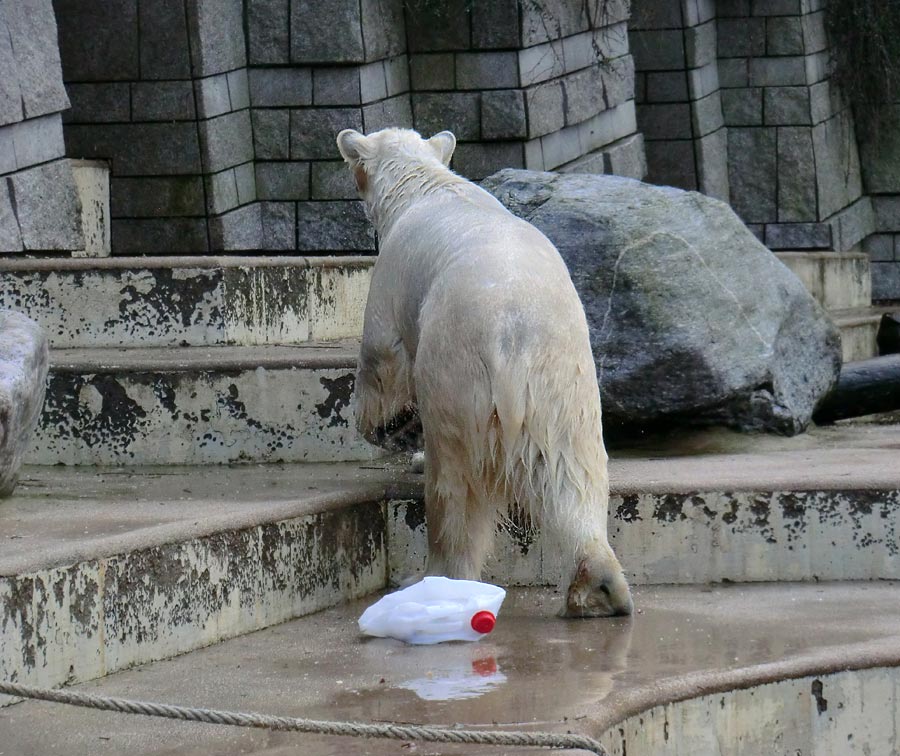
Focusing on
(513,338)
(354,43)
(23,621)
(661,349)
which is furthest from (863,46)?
(23,621)

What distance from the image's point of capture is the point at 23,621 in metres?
3.68

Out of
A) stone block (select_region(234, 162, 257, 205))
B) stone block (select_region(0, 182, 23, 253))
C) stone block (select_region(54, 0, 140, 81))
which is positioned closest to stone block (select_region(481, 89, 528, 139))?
stone block (select_region(234, 162, 257, 205))

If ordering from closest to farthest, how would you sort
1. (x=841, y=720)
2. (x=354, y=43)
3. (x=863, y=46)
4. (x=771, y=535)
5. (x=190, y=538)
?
(x=841, y=720) < (x=190, y=538) < (x=771, y=535) < (x=354, y=43) < (x=863, y=46)

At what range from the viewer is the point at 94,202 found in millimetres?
8359

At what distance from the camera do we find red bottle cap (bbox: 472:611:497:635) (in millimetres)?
4238

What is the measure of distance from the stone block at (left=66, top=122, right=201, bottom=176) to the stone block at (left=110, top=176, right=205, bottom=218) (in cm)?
5

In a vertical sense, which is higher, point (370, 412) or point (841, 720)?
point (370, 412)

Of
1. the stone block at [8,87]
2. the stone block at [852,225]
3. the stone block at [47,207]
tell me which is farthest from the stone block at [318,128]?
the stone block at [852,225]

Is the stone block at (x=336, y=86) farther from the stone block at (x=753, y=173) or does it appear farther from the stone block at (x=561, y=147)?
the stone block at (x=753, y=173)

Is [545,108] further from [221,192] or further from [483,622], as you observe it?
[483,622]

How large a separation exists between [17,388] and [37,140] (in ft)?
9.25

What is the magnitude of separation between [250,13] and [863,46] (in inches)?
246

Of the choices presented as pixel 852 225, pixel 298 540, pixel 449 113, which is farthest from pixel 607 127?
pixel 298 540

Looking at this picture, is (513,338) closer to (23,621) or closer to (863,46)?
(23,621)
